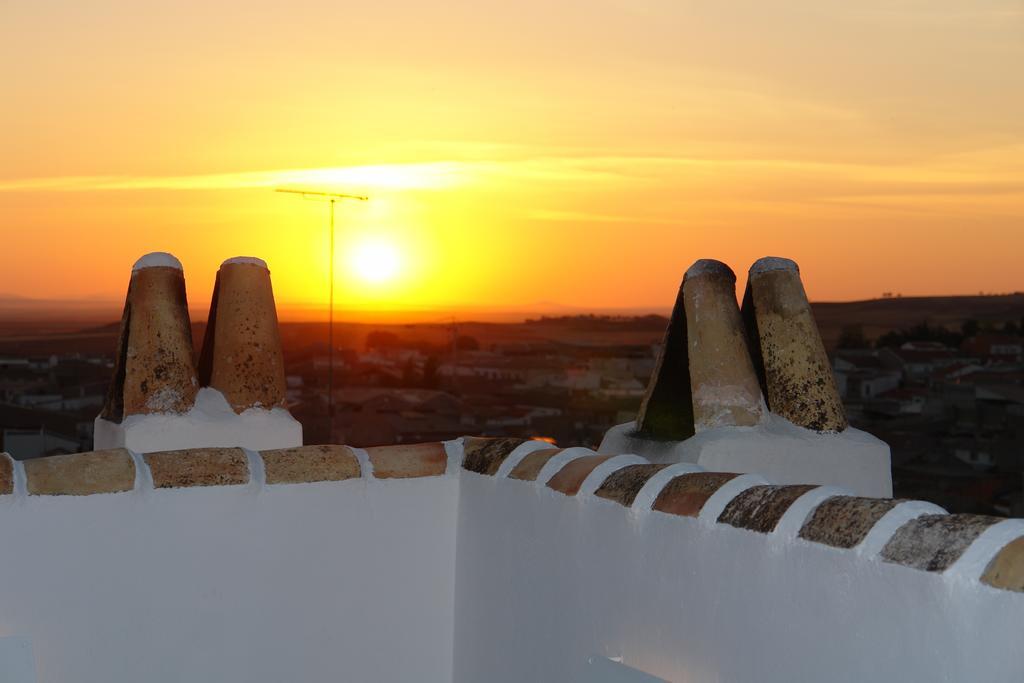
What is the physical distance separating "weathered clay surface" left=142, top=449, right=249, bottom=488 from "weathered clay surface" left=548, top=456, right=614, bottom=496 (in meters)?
1.16

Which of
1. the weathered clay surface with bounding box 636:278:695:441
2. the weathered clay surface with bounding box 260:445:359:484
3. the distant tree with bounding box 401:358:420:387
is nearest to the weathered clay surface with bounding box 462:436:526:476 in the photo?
the weathered clay surface with bounding box 260:445:359:484

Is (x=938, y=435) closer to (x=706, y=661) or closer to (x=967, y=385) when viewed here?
(x=967, y=385)

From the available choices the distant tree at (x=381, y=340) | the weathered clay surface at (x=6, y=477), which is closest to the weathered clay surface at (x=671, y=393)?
the weathered clay surface at (x=6, y=477)

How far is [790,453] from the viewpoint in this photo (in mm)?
5219

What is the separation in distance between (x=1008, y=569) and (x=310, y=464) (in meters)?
2.84

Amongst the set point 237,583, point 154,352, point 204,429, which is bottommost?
point 237,583

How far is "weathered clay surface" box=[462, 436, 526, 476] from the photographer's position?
478 centimetres

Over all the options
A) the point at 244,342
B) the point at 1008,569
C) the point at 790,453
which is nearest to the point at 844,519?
the point at 1008,569

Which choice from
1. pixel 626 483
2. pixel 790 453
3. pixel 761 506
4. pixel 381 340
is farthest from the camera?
pixel 381 340

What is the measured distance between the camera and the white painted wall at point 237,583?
13.5 feet

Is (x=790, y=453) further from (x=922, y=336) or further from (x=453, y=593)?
(x=922, y=336)

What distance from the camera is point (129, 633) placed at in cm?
427

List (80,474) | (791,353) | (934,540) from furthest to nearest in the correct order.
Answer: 1. (791,353)
2. (80,474)
3. (934,540)

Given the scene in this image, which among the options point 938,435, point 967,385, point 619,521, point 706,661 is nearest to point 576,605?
point 619,521
